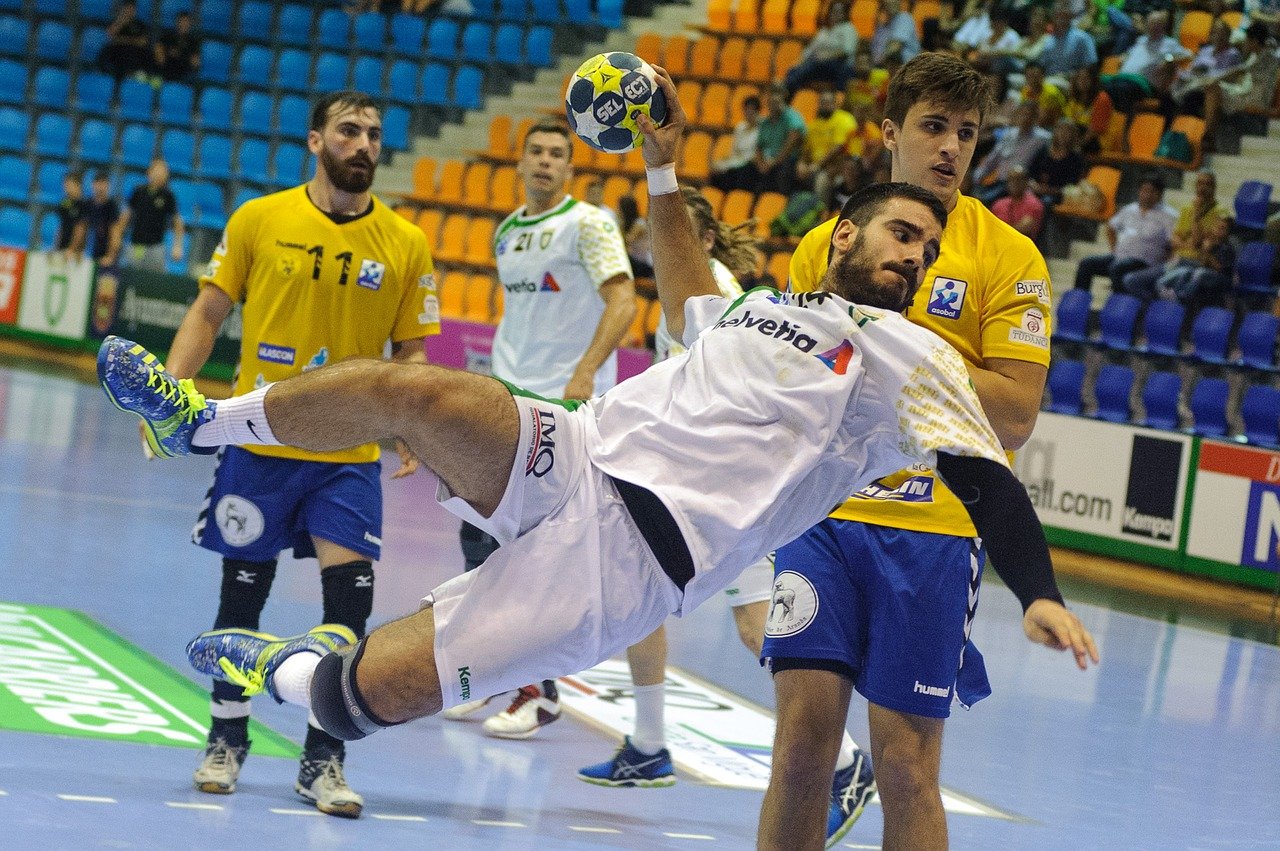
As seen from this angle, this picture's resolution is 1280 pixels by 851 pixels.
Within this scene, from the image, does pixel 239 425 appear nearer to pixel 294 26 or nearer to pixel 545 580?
pixel 545 580

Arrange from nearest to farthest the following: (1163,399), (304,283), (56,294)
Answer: (304,283)
(1163,399)
(56,294)

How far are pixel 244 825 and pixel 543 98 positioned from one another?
57.8 ft

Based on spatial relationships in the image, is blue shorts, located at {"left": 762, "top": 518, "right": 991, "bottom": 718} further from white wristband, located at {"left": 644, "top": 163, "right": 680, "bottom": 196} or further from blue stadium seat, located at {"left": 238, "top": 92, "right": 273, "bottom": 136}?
blue stadium seat, located at {"left": 238, "top": 92, "right": 273, "bottom": 136}

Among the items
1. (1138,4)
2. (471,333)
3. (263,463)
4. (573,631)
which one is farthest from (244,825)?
(1138,4)

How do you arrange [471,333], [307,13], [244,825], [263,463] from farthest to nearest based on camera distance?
[307,13], [471,333], [263,463], [244,825]

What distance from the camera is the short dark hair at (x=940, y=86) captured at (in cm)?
424

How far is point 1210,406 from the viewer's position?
13141 millimetres

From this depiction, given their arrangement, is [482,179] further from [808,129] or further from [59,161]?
[59,161]

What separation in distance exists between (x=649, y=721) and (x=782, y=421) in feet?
8.84

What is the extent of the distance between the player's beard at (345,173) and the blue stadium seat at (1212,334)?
9.60m

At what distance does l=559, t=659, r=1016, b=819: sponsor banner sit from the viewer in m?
6.28

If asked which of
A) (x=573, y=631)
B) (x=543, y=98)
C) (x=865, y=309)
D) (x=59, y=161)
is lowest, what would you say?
(x=573, y=631)

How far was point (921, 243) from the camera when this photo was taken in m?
3.78

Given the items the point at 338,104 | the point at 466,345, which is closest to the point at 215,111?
the point at 466,345
